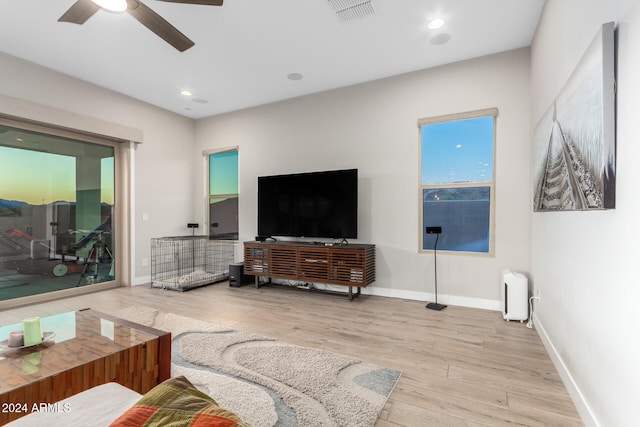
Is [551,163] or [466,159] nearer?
[551,163]

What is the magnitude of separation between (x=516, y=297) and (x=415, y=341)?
1249 millimetres

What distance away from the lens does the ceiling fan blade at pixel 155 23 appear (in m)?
2.13

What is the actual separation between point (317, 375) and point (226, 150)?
4.36m

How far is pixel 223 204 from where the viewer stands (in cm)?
564

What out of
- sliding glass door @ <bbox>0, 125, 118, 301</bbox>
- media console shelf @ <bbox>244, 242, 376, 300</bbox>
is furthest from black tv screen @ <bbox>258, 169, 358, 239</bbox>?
sliding glass door @ <bbox>0, 125, 118, 301</bbox>

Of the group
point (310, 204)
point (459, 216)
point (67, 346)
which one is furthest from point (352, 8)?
point (67, 346)

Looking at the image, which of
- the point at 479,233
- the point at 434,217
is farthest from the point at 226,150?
the point at 479,233

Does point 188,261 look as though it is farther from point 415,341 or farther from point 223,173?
point 415,341

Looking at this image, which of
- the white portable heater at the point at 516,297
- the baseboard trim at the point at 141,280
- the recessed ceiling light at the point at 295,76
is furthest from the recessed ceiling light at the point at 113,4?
the white portable heater at the point at 516,297

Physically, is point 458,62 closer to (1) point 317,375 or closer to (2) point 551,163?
(2) point 551,163

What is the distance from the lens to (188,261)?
558 centimetres

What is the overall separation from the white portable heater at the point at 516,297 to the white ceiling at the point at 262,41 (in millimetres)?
2492

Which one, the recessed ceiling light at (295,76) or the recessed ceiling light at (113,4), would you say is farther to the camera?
the recessed ceiling light at (295,76)

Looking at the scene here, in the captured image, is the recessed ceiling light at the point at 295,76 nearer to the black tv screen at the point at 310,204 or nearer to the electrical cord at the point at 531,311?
the black tv screen at the point at 310,204
